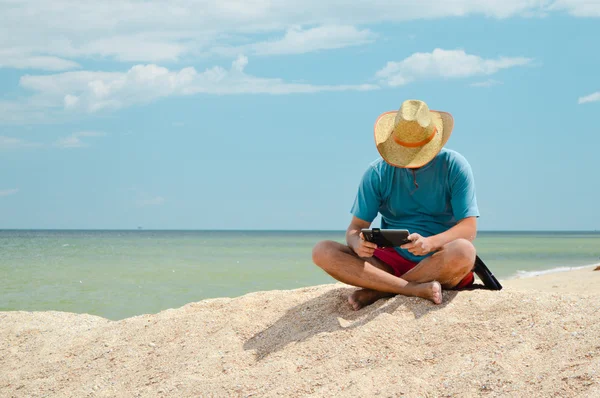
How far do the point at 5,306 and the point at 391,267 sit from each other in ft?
24.7

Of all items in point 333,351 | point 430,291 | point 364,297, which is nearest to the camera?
point 333,351

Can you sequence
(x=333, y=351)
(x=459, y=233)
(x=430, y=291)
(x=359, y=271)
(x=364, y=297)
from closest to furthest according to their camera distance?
(x=333, y=351)
(x=430, y=291)
(x=459, y=233)
(x=359, y=271)
(x=364, y=297)

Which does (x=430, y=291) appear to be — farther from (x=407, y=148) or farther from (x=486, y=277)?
(x=407, y=148)

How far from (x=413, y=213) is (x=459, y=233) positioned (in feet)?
1.35

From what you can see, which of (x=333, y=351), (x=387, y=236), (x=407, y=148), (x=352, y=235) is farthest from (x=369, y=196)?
(x=333, y=351)

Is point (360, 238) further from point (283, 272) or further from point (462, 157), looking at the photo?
point (283, 272)

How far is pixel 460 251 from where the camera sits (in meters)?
4.29

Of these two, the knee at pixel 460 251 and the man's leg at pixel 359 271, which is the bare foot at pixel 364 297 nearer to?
the man's leg at pixel 359 271

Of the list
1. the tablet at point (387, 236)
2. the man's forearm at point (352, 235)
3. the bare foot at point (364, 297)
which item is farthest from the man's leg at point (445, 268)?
the tablet at point (387, 236)

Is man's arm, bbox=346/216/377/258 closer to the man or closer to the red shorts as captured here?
the man

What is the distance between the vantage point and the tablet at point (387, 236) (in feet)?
13.4

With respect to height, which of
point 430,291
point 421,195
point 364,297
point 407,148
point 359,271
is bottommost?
point 364,297

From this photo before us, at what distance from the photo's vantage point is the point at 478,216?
449 cm

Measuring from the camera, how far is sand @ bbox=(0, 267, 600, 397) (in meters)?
3.34
